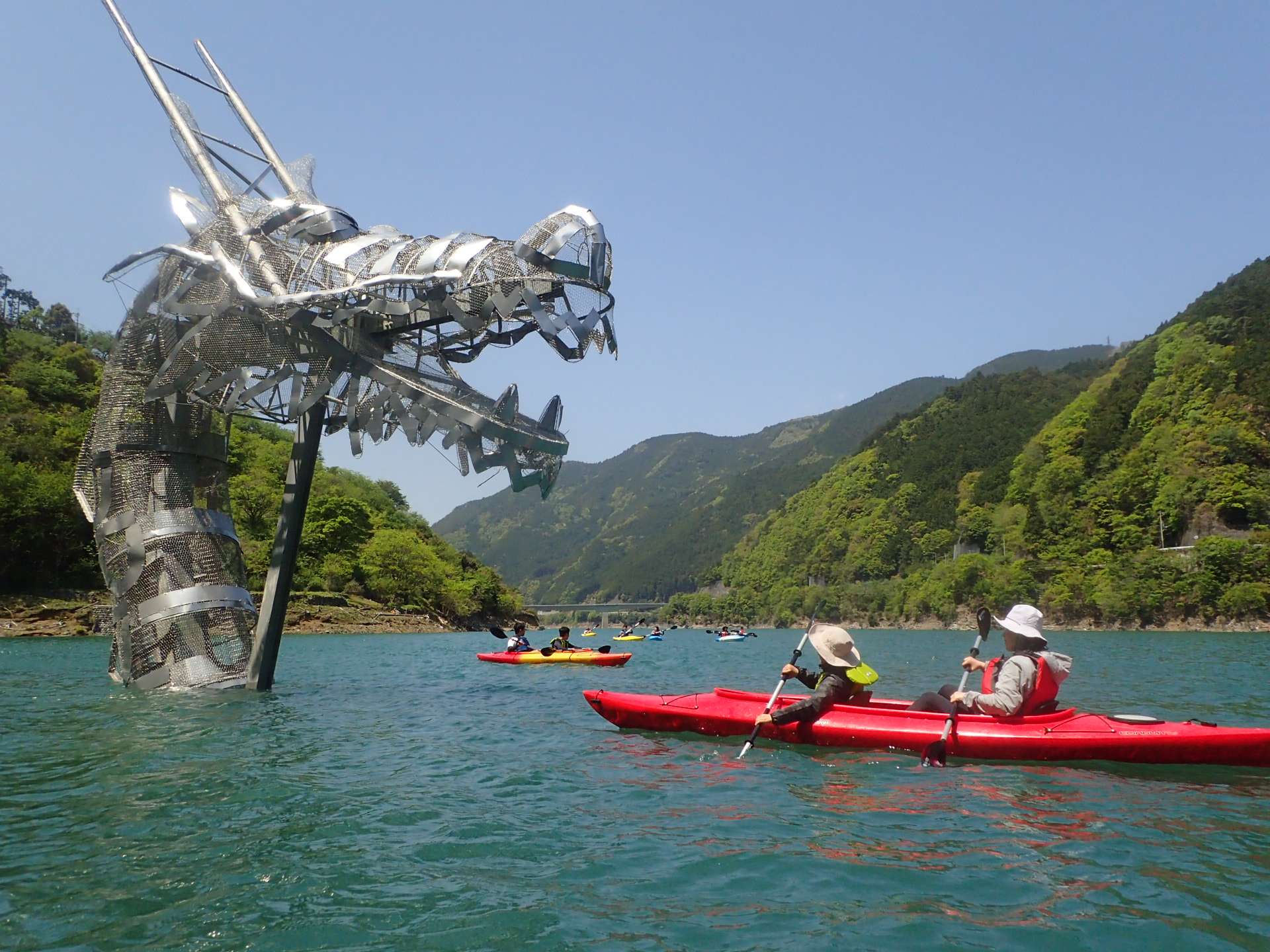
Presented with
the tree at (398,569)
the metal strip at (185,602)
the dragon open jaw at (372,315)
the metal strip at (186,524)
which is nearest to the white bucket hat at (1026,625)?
the dragon open jaw at (372,315)

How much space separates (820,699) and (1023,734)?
9.51 feet

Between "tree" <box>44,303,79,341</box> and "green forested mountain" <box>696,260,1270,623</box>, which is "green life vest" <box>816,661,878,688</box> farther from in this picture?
"tree" <box>44,303,79,341</box>

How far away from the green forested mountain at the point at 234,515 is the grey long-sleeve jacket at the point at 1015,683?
51527 millimetres

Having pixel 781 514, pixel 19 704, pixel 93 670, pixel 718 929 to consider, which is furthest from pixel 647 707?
pixel 781 514

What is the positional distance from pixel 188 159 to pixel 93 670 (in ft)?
54.4

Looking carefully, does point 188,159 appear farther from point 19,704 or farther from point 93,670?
point 93,670

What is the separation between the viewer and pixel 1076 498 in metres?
104

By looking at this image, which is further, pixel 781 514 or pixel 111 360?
pixel 781 514

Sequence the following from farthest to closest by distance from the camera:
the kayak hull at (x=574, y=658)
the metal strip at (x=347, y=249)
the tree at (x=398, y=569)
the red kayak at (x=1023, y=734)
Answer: the tree at (x=398, y=569) → the kayak hull at (x=574, y=658) → the metal strip at (x=347, y=249) → the red kayak at (x=1023, y=734)

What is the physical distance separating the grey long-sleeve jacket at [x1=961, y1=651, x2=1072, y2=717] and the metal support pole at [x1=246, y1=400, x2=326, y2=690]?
1185 centimetres

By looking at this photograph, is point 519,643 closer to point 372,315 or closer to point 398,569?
point 372,315

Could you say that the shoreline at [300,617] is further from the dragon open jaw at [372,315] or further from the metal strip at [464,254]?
the metal strip at [464,254]

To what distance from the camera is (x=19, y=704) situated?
19297mm

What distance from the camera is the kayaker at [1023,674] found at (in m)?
13.2
